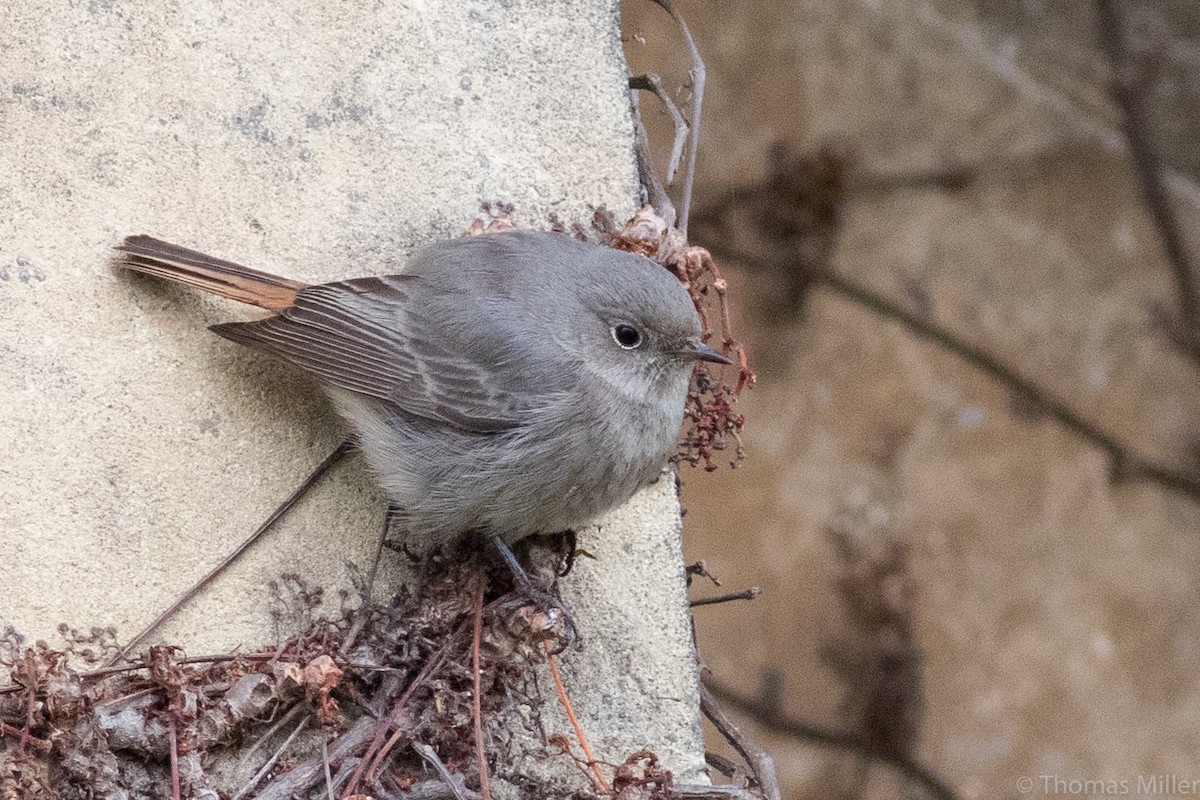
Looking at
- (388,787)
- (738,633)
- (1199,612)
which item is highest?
(1199,612)

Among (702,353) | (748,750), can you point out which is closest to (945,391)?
(702,353)

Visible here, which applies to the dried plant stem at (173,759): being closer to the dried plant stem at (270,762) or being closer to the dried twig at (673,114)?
the dried plant stem at (270,762)

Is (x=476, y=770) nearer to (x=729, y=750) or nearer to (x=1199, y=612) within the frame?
(x=729, y=750)

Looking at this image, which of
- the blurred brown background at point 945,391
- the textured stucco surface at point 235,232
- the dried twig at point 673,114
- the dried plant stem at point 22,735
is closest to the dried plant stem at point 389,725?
the textured stucco surface at point 235,232

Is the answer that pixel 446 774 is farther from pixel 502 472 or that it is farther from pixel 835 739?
pixel 835 739

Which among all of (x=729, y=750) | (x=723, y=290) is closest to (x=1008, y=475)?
(x=729, y=750)

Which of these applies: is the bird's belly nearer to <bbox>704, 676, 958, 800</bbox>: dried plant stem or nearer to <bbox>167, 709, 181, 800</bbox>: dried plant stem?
<bbox>167, 709, 181, 800</bbox>: dried plant stem

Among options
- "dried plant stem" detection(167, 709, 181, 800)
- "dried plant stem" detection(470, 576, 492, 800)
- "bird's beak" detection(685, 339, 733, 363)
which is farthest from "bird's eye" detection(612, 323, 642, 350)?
"dried plant stem" detection(167, 709, 181, 800)
